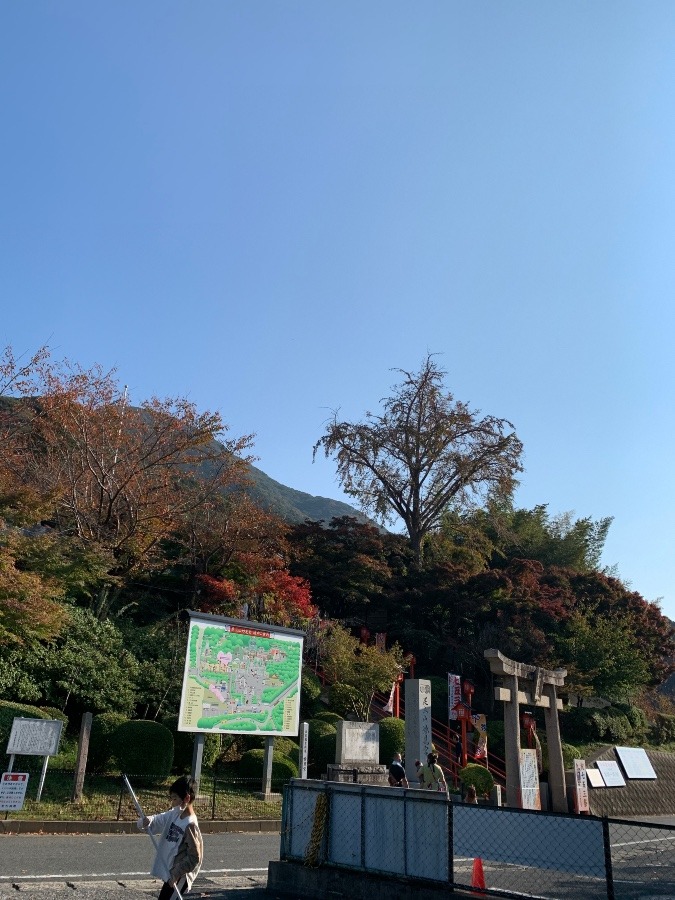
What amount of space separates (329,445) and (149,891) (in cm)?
2971

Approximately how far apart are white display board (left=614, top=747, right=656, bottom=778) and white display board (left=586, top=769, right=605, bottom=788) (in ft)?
6.46

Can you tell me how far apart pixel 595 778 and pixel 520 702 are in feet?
17.5

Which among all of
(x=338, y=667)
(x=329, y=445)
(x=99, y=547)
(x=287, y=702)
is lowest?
(x=287, y=702)

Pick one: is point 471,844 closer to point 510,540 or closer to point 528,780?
point 528,780

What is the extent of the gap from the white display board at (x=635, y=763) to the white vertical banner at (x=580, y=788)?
4460mm

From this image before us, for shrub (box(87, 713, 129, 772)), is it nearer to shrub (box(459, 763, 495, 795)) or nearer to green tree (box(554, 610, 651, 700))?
shrub (box(459, 763, 495, 795))

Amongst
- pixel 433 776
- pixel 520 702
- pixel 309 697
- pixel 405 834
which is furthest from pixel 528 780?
pixel 405 834

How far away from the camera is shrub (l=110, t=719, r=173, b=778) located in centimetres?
1446

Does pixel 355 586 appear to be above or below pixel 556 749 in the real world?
above

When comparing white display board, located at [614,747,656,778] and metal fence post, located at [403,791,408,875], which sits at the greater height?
white display board, located at [614,747,656,778]

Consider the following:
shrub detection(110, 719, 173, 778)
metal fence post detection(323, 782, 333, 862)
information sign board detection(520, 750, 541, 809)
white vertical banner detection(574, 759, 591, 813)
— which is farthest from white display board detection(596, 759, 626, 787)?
metal fence post detection(323, 782, 333, 862)

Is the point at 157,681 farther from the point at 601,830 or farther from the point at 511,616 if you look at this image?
the point at 511,616

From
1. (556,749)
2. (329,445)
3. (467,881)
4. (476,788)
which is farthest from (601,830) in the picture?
(329,445)

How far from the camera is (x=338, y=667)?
2236cm
